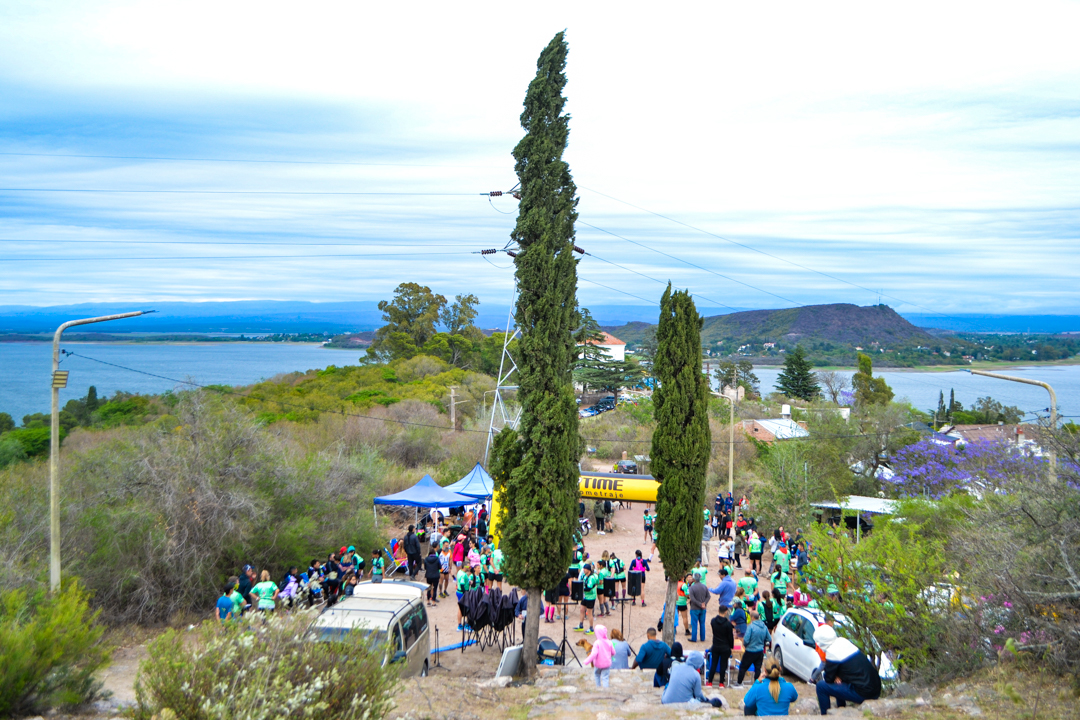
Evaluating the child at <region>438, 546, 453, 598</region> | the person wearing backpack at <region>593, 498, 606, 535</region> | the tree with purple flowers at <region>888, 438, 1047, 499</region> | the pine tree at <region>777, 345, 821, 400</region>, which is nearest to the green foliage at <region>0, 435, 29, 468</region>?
the child at <region>438, 546, 453, 598</region>

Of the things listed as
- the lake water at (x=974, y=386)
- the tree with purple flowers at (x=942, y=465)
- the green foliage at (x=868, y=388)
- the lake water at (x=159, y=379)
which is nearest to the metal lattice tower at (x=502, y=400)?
the tree with purple flowers at (x=942, y=465)

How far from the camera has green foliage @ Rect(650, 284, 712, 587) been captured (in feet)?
46.8

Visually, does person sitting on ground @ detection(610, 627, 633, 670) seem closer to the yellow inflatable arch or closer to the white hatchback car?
the white hatchback car

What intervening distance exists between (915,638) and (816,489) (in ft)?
62.8

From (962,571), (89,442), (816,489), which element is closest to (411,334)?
(89,442)

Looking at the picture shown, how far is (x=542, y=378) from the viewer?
1284 centimetres

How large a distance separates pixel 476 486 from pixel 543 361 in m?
12.5

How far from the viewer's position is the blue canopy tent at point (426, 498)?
21.5m

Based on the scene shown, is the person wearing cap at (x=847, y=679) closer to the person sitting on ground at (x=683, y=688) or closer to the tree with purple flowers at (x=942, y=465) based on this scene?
the person sitting on ground at (x=683, y=688)

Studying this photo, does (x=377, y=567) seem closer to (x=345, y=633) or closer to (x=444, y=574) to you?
(x=444, y=574)

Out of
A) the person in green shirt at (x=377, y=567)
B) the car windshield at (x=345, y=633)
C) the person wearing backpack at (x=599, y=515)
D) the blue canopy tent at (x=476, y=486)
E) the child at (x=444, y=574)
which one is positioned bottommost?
the person wearing backpack at (x=599, y=515)

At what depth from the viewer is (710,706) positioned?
30.1 ft

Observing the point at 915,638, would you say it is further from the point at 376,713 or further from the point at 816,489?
the point at 816,489

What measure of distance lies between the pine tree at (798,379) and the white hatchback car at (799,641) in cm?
8545
